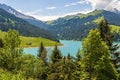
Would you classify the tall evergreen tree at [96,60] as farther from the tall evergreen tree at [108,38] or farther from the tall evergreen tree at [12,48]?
the tall evergreen tree at [12,48]

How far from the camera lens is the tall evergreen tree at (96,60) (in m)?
39.0

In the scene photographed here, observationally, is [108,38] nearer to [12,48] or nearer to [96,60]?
[96,60]

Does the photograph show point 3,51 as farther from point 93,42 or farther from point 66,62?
point 93,42

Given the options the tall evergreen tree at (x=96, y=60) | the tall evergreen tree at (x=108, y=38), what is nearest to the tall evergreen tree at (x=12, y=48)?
the tall evergreen tree at (x=108, y=38)

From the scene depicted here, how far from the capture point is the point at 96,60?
39.8 m

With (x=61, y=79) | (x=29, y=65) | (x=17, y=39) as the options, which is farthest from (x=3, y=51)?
(x=29, y=65)

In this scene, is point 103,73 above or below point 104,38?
below

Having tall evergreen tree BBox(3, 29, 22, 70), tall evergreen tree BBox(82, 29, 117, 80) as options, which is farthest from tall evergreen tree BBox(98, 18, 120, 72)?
tall evergreen tree BBox(3, 29, 22, 70)

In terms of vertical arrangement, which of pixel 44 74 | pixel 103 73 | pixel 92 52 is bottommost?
pixel 44 74

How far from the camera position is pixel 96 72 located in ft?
129

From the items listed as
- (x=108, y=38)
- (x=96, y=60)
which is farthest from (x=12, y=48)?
(x=96, y=60)

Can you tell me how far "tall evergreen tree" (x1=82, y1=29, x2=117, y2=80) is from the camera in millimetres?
39000

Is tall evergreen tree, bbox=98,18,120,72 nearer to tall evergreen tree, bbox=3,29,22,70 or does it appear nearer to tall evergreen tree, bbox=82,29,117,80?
tall evergreen tree, bbox=82,29,117,80

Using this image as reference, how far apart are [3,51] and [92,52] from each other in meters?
36.5
